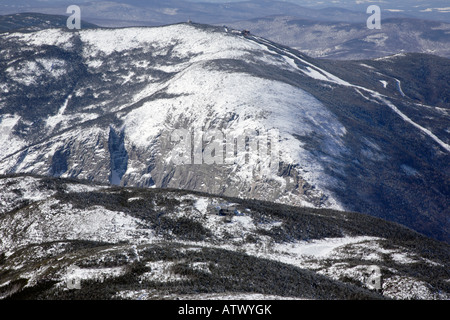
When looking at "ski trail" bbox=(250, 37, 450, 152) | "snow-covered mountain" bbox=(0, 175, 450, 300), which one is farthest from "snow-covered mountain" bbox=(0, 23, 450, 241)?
"snow-covered mountain" bbox=(0, 175, 450, 300)

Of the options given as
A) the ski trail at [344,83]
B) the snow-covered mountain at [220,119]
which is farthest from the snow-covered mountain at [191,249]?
the ski trail at [344,83]

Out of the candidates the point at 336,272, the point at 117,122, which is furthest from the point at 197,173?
the point at 336,272

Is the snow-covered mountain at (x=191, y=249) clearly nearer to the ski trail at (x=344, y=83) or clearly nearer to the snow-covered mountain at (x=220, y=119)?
the snow-covered mountain at (x=220, y=119)

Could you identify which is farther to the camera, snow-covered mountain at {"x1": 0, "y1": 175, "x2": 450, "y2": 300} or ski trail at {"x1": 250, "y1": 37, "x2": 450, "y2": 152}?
ski trail at {"x1": 250, "y1": 37, "x2": 450, "y2": 152}

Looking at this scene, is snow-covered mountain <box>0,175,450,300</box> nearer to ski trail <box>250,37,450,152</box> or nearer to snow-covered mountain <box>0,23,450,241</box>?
snow-covered mountain <box>0,23,450,241</box>

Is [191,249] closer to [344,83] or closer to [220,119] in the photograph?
[220,119]

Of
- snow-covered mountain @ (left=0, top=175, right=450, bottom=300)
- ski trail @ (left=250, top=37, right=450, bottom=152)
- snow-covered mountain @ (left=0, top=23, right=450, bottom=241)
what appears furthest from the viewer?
ski trail @ (left=250, top=37, right=450, bottom=152)
